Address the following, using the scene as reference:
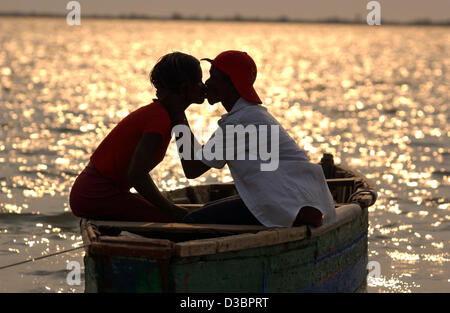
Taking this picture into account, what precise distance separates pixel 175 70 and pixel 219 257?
1506mm

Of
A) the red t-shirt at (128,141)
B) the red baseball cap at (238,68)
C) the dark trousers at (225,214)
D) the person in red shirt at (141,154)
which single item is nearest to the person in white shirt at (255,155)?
the red baseball cap at (238,68)

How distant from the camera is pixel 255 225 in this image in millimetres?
6531

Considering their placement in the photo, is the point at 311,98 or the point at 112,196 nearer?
the point at 112,196

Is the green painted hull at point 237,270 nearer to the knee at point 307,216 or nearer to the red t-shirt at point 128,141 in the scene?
the knee at point 307,216

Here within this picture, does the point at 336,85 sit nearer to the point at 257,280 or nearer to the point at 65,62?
the point at 65,62

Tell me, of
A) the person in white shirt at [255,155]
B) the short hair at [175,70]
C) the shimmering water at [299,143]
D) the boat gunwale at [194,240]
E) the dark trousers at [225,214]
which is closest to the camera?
the boat gunwale at [194,240]

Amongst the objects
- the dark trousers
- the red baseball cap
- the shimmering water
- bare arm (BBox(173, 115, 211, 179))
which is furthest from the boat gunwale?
the shimmering water

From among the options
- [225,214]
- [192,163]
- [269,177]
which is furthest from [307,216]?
[192,163]

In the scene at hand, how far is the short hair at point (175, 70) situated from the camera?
254 inches

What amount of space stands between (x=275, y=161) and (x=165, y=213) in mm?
1082

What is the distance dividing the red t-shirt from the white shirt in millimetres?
363

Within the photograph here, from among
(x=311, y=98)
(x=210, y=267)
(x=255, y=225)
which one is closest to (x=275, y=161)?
(x=255, y=225)

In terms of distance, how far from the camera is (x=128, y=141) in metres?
6.50

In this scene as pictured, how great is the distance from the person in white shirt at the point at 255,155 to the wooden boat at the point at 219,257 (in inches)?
6.2
